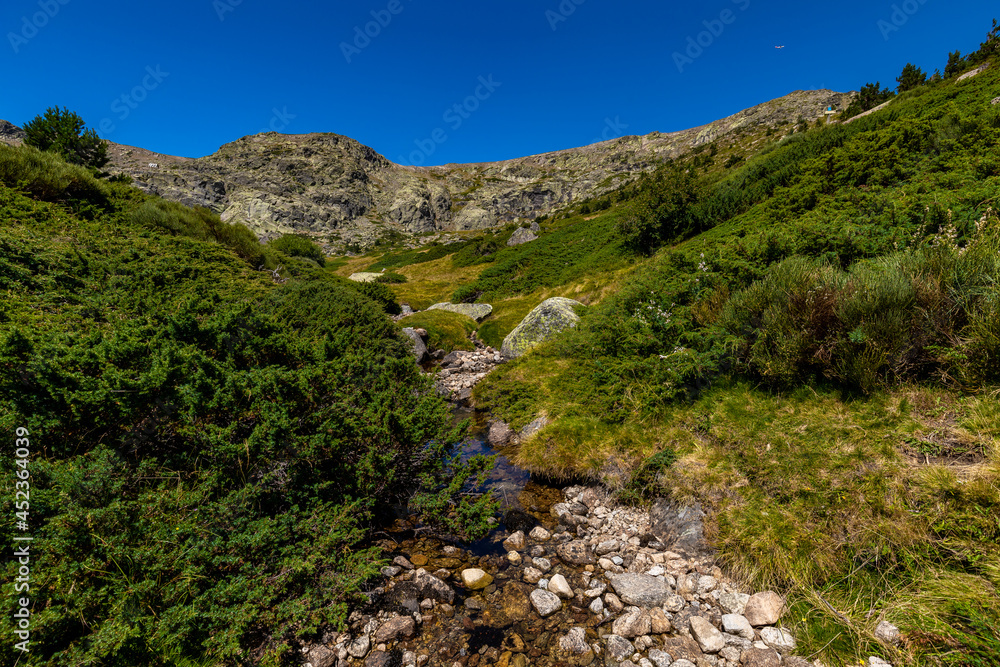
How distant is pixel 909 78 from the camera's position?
25391mm

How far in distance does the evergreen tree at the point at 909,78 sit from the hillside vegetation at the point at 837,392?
18.6 m

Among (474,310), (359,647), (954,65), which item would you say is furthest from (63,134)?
(954,65)

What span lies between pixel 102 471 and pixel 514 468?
6.13m

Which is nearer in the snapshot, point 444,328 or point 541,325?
point 541,325

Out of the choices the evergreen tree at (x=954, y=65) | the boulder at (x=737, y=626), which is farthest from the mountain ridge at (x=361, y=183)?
the boulder at (x=737, y=626)

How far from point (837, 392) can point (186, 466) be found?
929cm

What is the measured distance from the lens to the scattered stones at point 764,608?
12.2 ft

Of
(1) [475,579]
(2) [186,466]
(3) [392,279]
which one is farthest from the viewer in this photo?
(3) [392,279]

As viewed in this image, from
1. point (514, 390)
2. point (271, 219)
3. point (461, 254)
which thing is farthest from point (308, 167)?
point (514, 390)

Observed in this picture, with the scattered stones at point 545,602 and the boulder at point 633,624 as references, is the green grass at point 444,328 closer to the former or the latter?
the scattered stones at point 545,602

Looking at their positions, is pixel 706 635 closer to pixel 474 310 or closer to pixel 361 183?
pixel 474 310

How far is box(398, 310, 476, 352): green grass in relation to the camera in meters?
16.8

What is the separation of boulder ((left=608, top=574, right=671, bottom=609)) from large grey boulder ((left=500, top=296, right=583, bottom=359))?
29.7ft

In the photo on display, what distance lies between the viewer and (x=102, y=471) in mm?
3328
